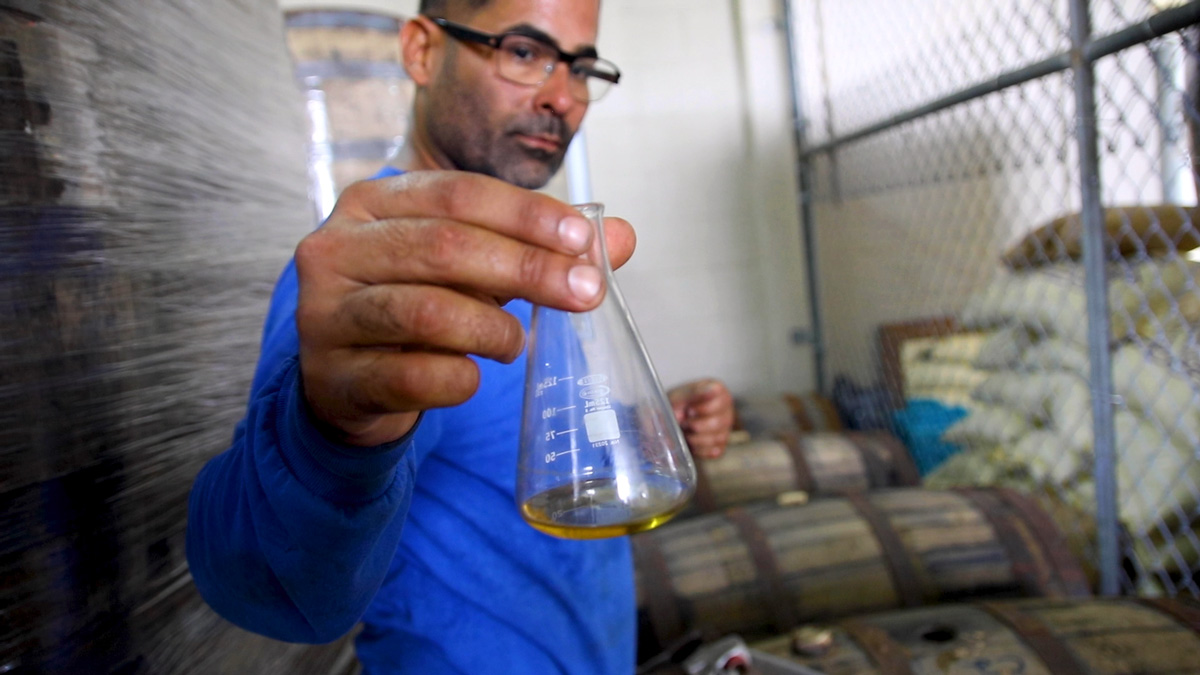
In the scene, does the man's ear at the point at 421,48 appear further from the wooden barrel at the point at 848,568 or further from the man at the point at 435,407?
the wooden barrel at the point at 848,568

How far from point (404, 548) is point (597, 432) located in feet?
1.37

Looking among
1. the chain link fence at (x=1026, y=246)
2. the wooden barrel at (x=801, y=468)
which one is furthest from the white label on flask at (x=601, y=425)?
the wooden barrel at (x=801, y=468)

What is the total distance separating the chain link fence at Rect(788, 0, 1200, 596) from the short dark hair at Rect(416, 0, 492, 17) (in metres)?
1.15

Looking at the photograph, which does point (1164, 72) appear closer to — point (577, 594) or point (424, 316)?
point (577, 594)

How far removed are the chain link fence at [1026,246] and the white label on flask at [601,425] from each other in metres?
1.27

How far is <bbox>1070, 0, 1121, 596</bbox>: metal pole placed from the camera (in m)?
1.46

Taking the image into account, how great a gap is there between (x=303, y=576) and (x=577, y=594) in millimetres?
452

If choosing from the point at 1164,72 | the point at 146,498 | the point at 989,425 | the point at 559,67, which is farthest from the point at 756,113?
the point at 146,498

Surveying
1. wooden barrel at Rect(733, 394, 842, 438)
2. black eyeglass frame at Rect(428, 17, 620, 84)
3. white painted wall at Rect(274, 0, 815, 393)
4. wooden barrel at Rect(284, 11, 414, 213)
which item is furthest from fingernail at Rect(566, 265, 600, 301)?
white painted wall at Rect(274, 0, 815, 393)

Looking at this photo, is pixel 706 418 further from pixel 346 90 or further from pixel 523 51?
pixel 346 90

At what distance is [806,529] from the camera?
1682mm

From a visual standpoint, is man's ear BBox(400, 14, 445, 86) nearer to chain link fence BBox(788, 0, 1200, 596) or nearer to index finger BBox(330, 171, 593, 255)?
index finger BBox(330, 171, 593, 255)

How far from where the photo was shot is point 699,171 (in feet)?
11.4

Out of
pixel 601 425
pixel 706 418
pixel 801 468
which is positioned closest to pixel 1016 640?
pixel 706 418
